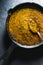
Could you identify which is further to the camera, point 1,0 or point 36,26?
point 1,0

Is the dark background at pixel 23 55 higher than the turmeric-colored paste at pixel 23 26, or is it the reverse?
the turmeric-colored paste at pixel 23 26

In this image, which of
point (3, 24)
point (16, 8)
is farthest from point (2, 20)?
point (16, 8)

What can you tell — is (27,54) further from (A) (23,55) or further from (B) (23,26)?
(B) (23,26)

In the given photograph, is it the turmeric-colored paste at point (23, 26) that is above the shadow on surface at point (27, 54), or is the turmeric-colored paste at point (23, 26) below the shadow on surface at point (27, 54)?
above

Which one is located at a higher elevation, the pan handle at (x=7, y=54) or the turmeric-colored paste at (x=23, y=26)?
the turmeric-colored paste at (x=23, y=26)

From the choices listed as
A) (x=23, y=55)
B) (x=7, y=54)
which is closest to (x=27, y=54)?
(x=23, y=55)

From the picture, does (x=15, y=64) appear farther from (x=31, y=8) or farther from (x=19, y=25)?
(x=31, y=8)

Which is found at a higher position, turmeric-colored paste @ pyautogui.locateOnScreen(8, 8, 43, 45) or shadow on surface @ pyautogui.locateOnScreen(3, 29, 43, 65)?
turmeric-colored paste @ pyautogui.locateOnScreen(8, 8, 43, 45)

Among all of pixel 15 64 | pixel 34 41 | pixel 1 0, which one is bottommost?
pixel 15 64
